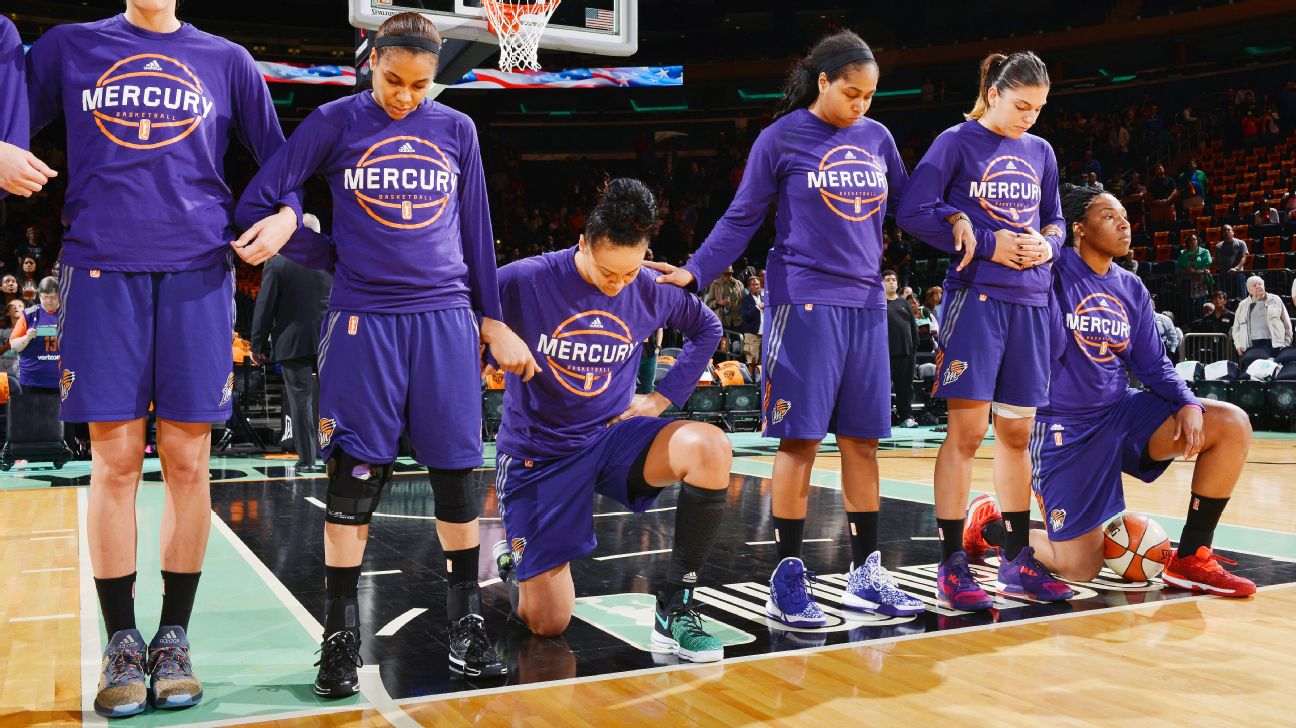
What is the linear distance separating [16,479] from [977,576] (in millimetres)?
7181

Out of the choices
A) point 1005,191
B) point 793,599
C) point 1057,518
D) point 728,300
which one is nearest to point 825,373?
point 793,599

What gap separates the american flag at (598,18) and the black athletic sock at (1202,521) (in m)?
5.42

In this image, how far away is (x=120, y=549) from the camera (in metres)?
2.89

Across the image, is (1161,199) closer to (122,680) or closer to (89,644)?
(89,644)

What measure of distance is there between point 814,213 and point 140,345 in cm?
228

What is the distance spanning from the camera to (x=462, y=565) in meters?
3.20

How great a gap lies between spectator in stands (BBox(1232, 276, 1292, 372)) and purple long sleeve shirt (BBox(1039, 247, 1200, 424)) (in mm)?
8771

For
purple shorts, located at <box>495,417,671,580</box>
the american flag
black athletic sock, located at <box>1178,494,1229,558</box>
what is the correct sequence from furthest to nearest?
the american flag
black athletic sock, located at <box>1178,494,1229,558</box>
purple shorts, located at <box>495,417,671,580</box>

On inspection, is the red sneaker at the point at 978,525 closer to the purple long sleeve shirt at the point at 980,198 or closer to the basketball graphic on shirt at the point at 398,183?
the purple long sleeve shirt at the point at 980,198

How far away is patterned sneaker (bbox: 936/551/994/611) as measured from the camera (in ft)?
12.6

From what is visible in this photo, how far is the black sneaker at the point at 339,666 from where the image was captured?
9.54ft

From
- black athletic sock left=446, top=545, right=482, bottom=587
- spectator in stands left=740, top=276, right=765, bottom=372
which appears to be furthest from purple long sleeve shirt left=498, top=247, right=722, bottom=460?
spectator in stands left=740, top=276, right=765, bottom=372

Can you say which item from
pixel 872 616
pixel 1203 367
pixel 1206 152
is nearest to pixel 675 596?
pixel 872 616

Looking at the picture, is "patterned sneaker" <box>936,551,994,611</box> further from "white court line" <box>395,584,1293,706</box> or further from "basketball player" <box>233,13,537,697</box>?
"basketball player" <box>233,13,537,697</box>
